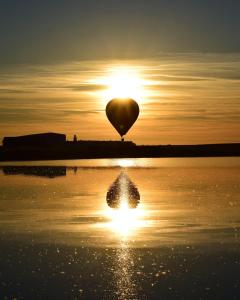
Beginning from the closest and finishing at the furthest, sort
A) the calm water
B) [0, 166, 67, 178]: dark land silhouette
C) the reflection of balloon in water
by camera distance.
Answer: the calm water
the reflection of balloon in water
[0, 166, 67, 178]: dark land silhouette

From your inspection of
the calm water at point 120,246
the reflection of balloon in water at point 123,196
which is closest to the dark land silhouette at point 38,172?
the reflection of balloon in water at point 123,196

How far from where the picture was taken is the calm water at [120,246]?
12055 mm

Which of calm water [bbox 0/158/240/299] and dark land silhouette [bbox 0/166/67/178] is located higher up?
dark land silhouette [bbox 0/166/67/178]

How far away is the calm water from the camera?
12.1 meters

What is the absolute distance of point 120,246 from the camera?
16266 mm

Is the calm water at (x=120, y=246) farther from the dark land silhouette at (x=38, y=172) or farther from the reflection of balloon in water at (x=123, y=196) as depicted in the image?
the dark land silhouette at (x=38, y=172)

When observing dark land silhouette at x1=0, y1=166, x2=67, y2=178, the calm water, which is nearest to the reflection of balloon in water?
the calm water

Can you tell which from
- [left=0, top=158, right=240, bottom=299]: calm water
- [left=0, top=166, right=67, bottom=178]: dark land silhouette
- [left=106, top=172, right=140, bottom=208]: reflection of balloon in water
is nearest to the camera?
[left=0, top=158, right=240, bottom=299]: calm water

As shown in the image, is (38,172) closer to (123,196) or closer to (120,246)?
(123,196)

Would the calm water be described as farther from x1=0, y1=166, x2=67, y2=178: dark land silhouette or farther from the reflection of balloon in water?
x1=0, y1=166, x2=67, y2=178: dark land silhouette

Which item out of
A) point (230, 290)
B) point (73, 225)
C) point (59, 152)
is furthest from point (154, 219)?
point (59, 152)

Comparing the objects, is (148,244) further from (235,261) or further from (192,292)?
(192,292)

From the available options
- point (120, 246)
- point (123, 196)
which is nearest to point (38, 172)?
point (123, 196)

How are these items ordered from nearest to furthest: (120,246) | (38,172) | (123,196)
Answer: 1. (120,246)
2. (123,196)
3. (38,172)
